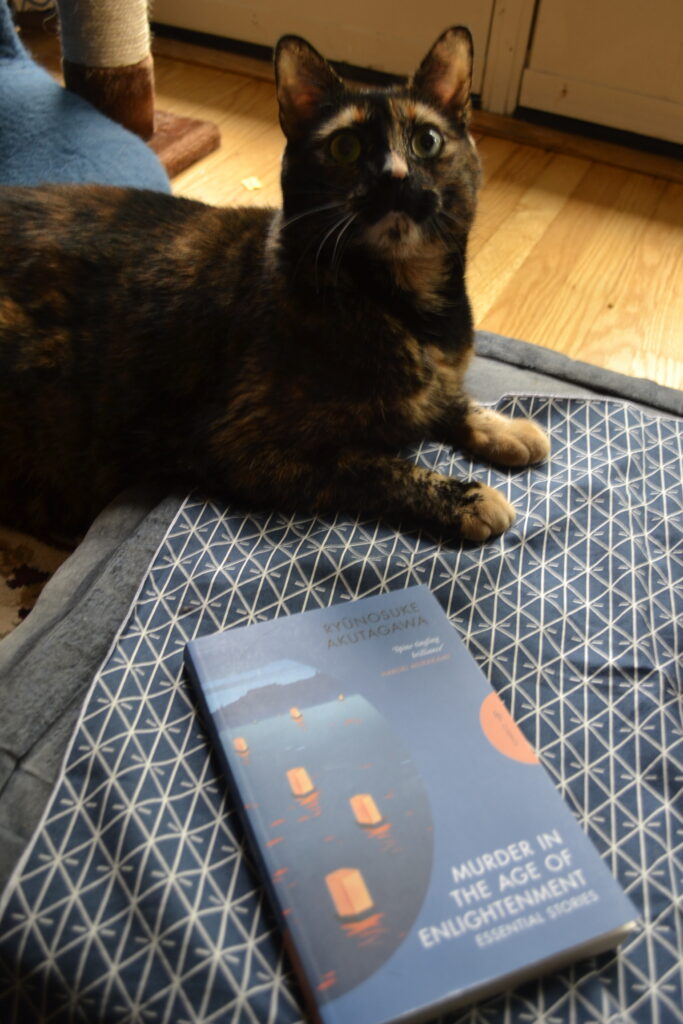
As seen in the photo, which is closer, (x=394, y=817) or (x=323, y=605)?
(x=394, y=817)

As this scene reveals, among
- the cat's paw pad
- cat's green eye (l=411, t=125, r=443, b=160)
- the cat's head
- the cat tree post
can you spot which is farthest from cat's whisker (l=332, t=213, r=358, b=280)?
the cat tree post

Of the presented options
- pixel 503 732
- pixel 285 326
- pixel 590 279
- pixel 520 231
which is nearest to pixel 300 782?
pixel 503 732

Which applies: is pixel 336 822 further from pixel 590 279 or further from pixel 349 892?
pixel 590 279

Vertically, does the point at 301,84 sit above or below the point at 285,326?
above

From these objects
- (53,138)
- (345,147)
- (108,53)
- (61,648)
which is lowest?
(61,648)

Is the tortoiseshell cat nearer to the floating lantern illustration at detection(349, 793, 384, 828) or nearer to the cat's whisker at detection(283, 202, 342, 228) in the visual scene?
the cat's whisker at detection(283, 202, 342, 228)

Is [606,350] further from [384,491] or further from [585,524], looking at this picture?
[384,491]

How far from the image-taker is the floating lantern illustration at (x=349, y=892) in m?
0.77

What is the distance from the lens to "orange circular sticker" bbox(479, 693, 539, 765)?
2.95 feet

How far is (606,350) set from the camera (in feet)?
5.62

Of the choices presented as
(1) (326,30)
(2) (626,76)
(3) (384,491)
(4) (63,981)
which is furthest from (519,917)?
(1) (326,30)

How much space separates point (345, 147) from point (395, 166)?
100mm

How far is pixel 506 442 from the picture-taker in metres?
1.26

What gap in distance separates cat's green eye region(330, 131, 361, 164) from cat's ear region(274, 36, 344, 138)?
7cm
